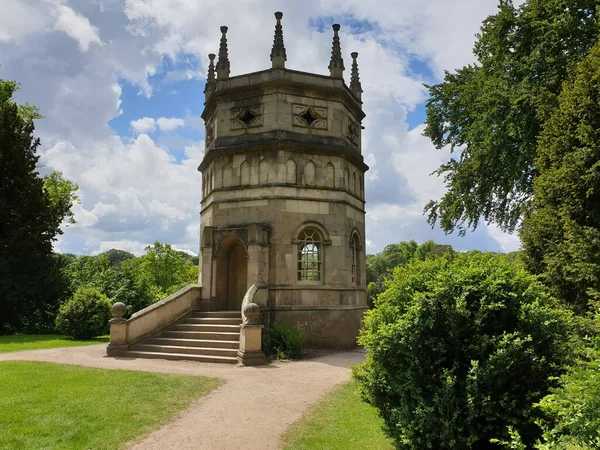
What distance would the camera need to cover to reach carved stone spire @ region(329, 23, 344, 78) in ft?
56.7

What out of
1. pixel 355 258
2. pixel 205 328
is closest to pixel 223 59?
pixel 355 258

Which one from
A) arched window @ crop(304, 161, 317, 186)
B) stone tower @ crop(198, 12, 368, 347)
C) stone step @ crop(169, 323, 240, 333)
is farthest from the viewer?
Result: arched window @ crop(304, 161, 317, 186)

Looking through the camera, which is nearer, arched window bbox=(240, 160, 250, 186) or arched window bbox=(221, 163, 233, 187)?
arched window bbox=(240, 160, 250, 186)

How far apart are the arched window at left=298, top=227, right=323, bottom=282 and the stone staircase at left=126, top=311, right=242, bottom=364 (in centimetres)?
279

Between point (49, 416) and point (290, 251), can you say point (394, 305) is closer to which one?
point (49, 416)

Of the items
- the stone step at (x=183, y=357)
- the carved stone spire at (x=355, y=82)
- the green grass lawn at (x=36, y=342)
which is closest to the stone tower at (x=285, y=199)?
the carved stone spire at (x=355, y=82)

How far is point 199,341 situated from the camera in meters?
13.8

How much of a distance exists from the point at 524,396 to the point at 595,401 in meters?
1.53

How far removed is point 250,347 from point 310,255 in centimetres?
485

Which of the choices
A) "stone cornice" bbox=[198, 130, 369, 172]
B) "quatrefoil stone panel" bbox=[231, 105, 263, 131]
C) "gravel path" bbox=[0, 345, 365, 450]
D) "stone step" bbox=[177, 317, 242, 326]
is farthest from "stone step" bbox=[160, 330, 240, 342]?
"quatrefoil stone panel" bbox=[231, 105, 263, 131]

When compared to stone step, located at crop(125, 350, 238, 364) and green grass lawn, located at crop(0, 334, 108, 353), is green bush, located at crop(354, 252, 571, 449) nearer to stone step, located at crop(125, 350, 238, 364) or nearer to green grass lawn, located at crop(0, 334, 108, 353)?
stone step, located at crop(125, 350, 238, 364)

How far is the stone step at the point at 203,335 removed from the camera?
13.9 metres

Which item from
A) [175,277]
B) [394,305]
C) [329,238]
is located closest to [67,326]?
[329,238]

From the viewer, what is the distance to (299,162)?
16312mm
